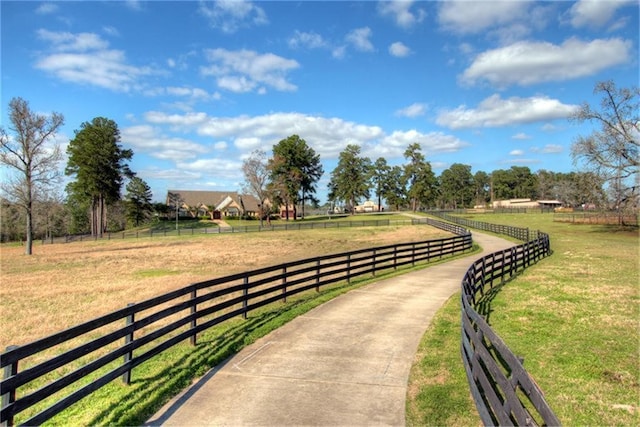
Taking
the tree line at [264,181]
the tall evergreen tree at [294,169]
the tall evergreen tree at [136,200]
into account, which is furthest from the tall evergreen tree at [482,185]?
the tall evergreen tree at [136,200]

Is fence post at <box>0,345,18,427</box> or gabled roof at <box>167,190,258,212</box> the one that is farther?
gabled roof at <box>167,190,258,212</box>

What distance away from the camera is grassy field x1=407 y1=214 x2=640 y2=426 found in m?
5.67

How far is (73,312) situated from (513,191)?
630 feet

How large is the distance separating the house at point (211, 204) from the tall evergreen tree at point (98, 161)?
38676mm

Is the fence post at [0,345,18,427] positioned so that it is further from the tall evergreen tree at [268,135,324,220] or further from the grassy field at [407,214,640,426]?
the tall evergreen tree at [268,135,324,220]

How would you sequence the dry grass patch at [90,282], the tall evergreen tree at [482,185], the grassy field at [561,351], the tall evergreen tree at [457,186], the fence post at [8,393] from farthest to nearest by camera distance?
the tall evergreen tree at [482,185] < the tall evergreen tree at [457,186] < the dry grass patch at [90,282] < the grassy field at [561,351] < the fence post at [8,393]

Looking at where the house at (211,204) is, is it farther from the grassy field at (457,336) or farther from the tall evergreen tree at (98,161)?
the grassy field at (457,336)

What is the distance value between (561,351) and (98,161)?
66.0m

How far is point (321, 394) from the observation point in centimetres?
599

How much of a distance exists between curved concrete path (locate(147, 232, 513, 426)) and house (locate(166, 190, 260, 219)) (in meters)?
94.4

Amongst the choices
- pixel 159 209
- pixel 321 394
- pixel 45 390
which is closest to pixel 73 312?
pixel 45 390

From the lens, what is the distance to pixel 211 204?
110 meters

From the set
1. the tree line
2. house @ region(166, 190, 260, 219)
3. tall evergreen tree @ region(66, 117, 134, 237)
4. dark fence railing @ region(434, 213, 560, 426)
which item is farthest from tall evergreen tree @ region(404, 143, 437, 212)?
dark fence railing @ region(434, 213, 560, 426)

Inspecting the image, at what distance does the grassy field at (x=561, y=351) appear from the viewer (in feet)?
18.6
